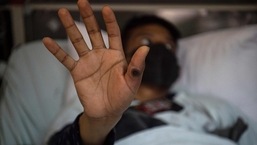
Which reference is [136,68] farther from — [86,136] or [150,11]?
[150,11]

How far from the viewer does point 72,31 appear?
658 millimetres

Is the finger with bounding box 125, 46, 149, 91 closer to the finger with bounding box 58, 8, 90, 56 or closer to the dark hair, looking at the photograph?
the finger with bounding box 58, 8, 90, 56

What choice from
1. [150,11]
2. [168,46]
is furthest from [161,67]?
[150,11]

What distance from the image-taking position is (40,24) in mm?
1387

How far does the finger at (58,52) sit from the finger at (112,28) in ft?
0.27

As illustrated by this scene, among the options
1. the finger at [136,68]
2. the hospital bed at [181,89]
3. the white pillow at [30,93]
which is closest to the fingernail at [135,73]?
the finger at [136,68]

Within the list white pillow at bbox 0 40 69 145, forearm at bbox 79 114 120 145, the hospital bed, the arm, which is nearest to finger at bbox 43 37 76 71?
the arm

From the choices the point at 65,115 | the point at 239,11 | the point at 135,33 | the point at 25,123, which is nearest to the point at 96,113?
the point at 65,115

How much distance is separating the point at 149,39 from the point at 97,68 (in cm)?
63

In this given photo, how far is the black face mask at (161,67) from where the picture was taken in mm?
1189

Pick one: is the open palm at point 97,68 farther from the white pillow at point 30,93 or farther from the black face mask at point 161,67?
the black face mask at point 161,67

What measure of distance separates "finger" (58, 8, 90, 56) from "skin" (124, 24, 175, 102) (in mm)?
546

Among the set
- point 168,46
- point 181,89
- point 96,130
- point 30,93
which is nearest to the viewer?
point 96,130

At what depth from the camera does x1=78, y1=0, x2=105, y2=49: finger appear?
626mm
